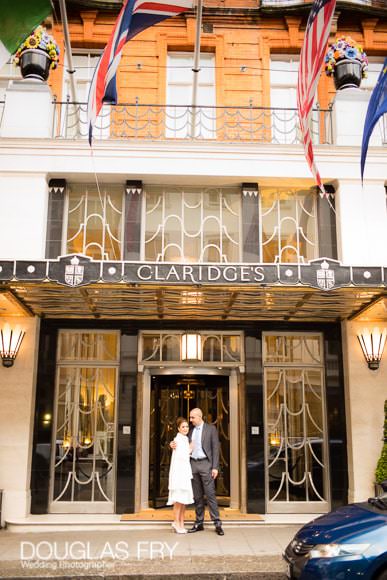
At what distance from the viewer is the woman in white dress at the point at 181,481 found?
382 inches

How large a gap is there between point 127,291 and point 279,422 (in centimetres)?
431

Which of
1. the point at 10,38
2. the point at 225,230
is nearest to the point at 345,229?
the point at 225,230

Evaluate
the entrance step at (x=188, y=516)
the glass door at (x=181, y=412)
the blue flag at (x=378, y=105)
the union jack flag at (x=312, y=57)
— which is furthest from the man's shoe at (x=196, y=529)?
the blue flag at (x=378, y=105)

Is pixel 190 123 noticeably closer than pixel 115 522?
No

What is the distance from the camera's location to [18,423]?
1096 centimetres

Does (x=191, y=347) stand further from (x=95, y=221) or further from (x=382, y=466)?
(x=382, y=466)

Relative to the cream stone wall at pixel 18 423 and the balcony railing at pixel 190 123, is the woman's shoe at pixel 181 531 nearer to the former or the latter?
the cream stone wall at pixel 18 423

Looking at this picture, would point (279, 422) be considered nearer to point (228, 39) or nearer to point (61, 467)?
point (61, 467)

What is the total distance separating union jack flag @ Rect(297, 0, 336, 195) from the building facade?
2469mm

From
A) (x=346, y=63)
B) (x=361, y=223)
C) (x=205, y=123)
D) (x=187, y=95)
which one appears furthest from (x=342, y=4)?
(x=361, y=223)

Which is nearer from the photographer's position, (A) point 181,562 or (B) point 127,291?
(A) point 181,562

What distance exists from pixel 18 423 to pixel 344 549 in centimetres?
697

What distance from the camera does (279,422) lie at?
1160 centimetres

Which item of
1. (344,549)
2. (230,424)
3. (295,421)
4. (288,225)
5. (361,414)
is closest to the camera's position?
(344,549)
